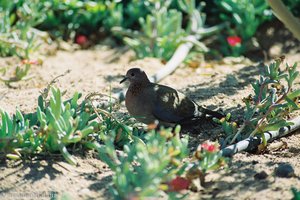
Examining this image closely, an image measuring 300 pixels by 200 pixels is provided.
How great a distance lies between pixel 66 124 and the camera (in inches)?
147

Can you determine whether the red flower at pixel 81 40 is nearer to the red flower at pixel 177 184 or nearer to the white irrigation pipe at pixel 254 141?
the white irrigation pipe at pixel 254 141

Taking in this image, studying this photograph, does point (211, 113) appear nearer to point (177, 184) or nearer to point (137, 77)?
point (137, 77)

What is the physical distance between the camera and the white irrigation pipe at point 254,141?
156 inches

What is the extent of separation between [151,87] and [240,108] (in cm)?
75

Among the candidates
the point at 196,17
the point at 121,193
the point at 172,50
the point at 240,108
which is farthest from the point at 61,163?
the point at 196,17

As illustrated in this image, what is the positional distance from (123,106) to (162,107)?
680mm

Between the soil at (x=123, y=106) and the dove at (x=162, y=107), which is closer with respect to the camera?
the soil at (x=123, y=106)

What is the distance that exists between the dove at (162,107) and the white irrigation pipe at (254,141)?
0.50 m

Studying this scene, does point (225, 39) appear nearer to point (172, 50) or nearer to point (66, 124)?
point (172, 50)

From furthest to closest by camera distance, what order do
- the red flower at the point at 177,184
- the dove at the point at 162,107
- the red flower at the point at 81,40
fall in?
the red flower at the point at 81,40 < the dove at the point at 162,107 < the red flower at the point at 177,184

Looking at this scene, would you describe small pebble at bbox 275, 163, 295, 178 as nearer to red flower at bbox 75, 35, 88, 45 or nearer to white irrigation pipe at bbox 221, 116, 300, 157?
white irrigation pipe at bbox 221, 116, 300, 157

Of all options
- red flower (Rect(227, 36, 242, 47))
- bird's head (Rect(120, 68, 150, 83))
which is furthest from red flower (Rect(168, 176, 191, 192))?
red flower (Rect(227, 36, 242, 47))

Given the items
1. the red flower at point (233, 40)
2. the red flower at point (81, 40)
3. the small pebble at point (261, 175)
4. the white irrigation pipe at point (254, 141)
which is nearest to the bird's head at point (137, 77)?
the white irrigation pipe at point (254, 141)

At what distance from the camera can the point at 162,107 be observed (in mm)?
4605
